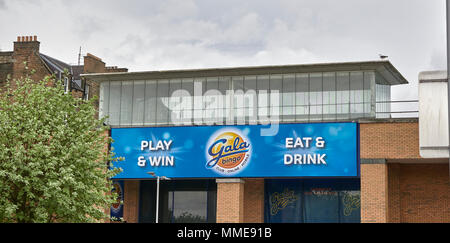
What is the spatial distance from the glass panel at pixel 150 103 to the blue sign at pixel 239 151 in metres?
0.73

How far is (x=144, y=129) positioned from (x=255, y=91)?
22.3 ft

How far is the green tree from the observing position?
67.4 feet

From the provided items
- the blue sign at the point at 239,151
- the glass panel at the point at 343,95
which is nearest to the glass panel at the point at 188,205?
the blue sign at the point at 239,151

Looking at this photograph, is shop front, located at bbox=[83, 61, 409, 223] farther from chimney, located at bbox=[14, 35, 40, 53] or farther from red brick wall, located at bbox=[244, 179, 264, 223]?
chimney, located at bbox=[14, 35, 40, 53]

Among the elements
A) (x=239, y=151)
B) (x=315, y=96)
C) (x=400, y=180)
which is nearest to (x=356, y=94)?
(x=315, y=96)

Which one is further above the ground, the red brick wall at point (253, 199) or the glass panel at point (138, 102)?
the glass panel at point (138, 102)

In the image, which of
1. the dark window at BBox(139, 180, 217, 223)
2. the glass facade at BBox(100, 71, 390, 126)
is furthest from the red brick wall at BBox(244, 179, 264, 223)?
the glass facade at BBox(100, 71, 390, 126)

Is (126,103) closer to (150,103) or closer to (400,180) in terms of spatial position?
(150,103)

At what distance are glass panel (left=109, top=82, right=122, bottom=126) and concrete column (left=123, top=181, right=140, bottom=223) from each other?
3960 millimetres

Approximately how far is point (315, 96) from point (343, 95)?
151 cm

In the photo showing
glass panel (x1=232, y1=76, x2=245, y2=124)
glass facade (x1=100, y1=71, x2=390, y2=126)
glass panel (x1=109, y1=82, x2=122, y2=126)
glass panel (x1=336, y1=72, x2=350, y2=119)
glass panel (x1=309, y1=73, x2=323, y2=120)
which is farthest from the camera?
glass panel (x1=109, y1=82, x2=122, y2=126)

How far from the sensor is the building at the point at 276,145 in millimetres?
33125

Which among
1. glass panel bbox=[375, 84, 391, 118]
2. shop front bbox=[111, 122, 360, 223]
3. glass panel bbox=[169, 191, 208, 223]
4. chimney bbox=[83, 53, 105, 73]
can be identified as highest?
chimney bbox=[83, 53, 105, 73]

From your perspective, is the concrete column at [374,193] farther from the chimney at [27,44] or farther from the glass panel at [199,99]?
the chimney at [27,44]
